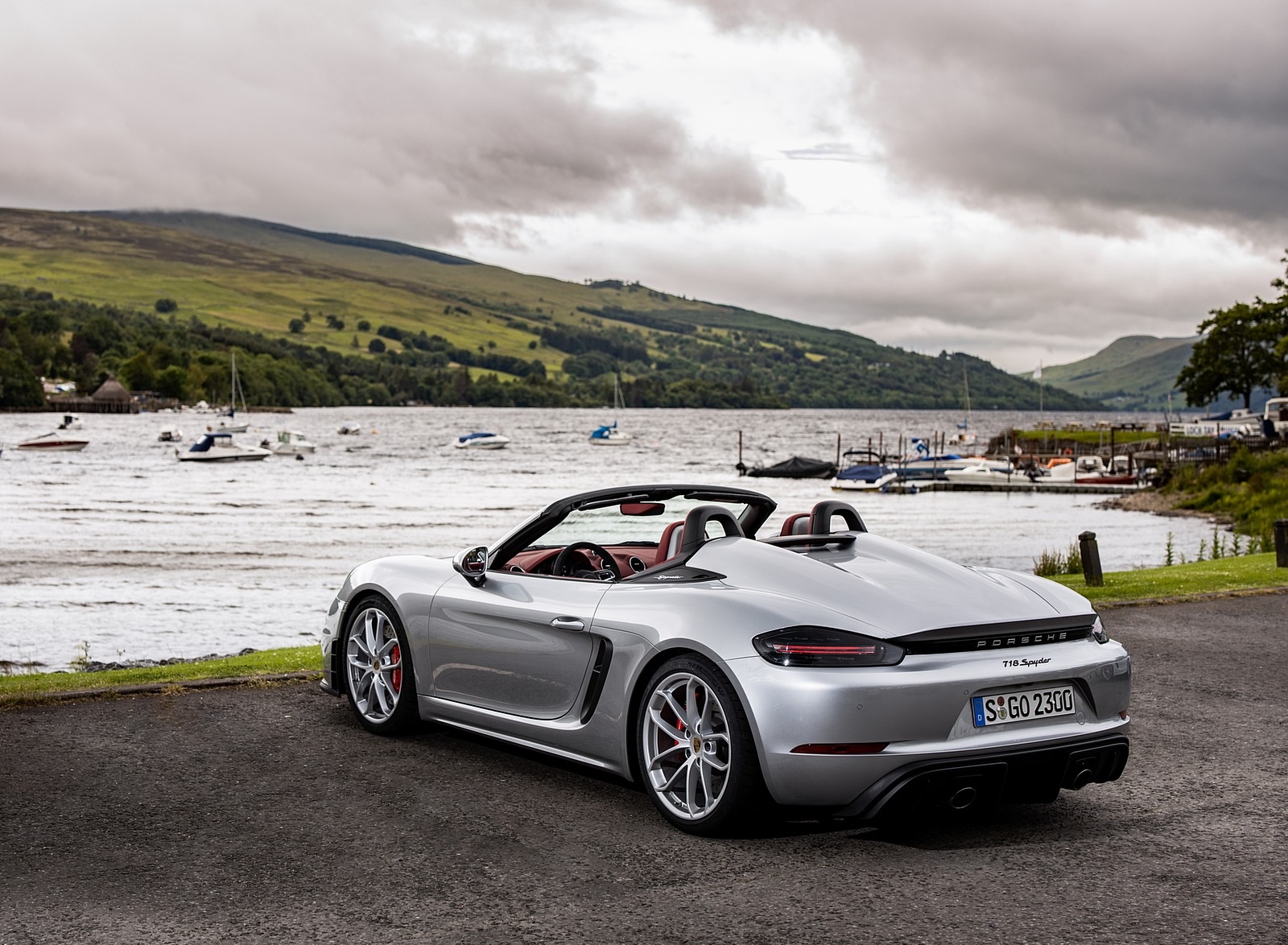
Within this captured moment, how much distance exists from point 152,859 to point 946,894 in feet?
10.1

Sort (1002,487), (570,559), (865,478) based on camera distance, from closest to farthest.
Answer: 1. (570,559)
2. (1002,487)
3. (865,478)

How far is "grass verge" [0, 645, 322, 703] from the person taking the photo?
28.9ft

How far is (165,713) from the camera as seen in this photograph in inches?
315

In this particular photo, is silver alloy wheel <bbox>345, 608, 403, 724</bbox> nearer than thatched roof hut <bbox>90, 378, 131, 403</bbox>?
Yes

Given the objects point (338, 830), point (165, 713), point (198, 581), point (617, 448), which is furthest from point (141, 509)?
point (617, 448)

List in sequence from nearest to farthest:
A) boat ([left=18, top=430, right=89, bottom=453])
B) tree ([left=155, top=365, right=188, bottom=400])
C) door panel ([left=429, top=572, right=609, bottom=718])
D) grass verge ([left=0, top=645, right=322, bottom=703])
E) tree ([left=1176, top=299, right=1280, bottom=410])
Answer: door panel ([left=429, top=572, right=609, bottom=718]), grass verge ([left=0, top=645, right=322, bottom=703]), boat ([left=18, top=430, right=89, bottom=453]), tree ([left=1176, top=299, right=1280, bottom=410]), tree ([left=155, top=365, right=188, bottom=400])

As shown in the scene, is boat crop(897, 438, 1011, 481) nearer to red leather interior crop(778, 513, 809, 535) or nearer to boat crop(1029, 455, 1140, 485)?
boat crop(1029, 455, 1140, 485)

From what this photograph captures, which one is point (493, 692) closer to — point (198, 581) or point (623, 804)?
point (623, 804)

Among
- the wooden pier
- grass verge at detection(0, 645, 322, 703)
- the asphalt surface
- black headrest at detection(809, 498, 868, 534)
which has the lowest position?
the wooden pier

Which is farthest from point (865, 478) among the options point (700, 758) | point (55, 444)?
point (700, 758)

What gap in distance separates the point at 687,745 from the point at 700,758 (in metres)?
0.09

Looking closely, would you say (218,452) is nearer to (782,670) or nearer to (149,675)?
(149,675)

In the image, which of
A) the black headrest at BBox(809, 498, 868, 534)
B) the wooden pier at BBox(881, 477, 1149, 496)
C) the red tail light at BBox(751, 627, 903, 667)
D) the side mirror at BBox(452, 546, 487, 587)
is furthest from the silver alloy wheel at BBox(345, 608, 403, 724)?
the wooden pier at BBox(881, 477, 1149, 496)

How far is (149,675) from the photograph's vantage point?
962 centimetres
